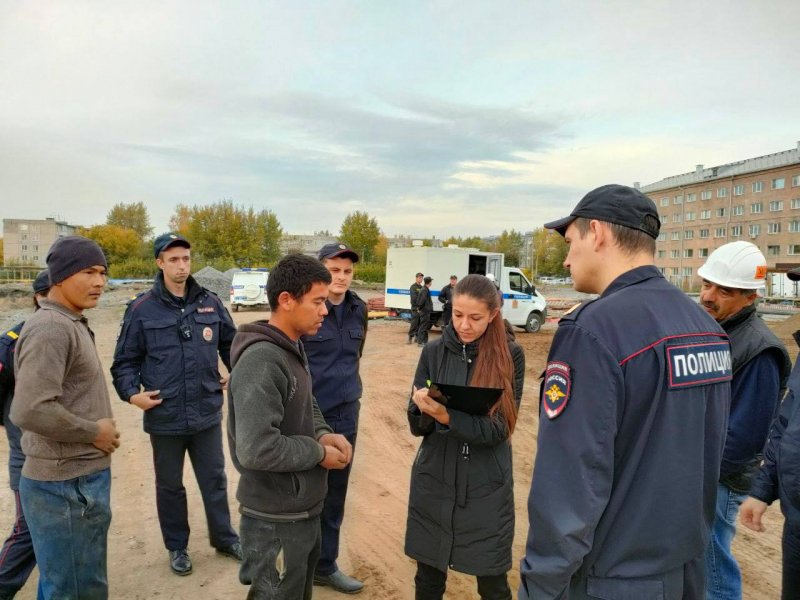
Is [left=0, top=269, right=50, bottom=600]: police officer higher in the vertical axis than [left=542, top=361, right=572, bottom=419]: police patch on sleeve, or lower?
lower

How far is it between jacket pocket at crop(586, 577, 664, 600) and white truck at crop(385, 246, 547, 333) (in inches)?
626

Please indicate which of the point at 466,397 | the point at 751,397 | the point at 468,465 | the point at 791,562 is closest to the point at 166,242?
the point at 466,397

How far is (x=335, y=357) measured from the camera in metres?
3.62

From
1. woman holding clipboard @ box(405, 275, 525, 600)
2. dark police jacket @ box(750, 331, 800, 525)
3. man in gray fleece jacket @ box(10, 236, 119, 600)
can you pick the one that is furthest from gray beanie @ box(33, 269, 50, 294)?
dark police jacket @ box(750, 331, 800, 525)

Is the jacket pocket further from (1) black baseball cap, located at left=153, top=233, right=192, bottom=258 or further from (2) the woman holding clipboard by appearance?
(1) black baseball cap, located at left=153, top=233, right=192, bottom=258

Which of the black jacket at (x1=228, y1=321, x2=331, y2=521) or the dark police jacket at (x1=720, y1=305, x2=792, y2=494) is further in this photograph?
the dark police jacket at (x1=720, y1=305, x2=792, y2=494)

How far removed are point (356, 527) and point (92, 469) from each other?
248 centimetres

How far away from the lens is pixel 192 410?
150 inches

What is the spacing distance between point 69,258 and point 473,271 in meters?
16.1

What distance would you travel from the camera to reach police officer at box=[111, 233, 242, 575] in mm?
3768

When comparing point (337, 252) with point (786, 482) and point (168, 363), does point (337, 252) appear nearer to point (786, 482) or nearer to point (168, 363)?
point (168, 363)

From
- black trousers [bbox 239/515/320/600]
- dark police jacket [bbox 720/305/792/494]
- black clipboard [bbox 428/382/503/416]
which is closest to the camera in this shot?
black trousers [bbox 239/515/320/600]

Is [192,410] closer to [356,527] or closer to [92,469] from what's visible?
[92,469]

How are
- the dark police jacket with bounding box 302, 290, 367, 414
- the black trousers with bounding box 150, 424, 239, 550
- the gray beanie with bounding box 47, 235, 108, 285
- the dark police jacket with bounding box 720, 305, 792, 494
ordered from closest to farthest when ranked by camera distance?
1. the gray beanie with bounding box 47, 235, 108, 285
2. the dark police jacket with bounding box 720, 305, 792, 494
3. the dark police jacket with bounding box 302, 290, 367, 414
4. the black trousers with bounding box 150, 424, 239, 550
